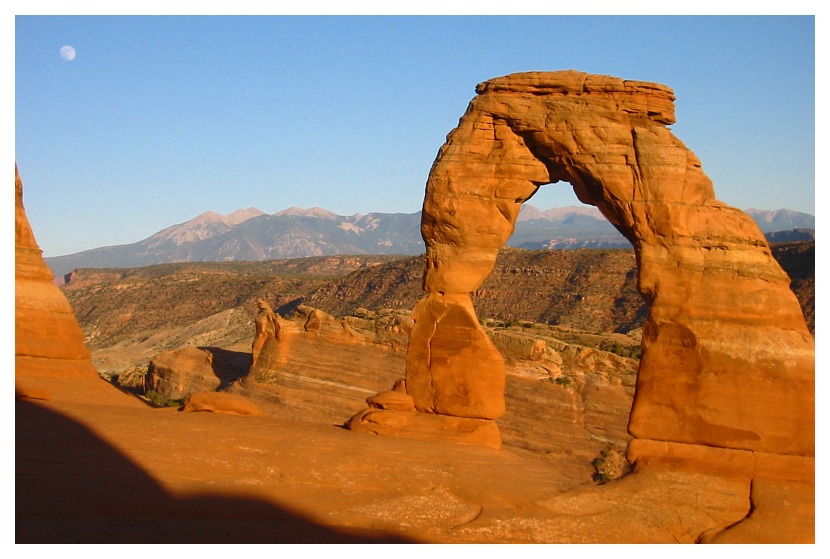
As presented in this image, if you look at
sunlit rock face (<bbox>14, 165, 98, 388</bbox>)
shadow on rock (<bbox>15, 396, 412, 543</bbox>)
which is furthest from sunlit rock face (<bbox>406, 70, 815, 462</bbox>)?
sunlit rock face (<bbox>14, 165, 98, 388</bbox>)

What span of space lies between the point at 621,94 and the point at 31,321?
12034 millimetres

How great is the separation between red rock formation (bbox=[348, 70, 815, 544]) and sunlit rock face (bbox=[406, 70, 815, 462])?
0.02 m

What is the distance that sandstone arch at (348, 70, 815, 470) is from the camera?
44.8ft

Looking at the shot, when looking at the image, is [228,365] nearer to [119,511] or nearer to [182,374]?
[182,374]

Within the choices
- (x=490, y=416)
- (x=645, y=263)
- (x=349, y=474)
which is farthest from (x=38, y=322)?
(x=645, y=263)

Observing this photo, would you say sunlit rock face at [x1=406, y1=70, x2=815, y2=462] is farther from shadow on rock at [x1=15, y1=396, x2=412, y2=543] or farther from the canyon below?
shadow on rock at [x1=15, y1=396, x2=412, y2=543]

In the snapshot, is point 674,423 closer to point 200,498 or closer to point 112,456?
point 200,498

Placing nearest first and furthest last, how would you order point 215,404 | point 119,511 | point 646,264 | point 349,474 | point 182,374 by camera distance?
point 119,511, point 349,474, point 646,264, point 215,404, point 182,374

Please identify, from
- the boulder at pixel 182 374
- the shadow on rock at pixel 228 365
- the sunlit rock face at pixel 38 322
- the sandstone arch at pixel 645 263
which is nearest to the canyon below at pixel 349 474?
the sunlit rock face at pixel 38 322

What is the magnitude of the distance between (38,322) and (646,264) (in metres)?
11.8

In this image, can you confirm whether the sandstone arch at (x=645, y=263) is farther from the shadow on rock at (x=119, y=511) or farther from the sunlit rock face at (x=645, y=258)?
the shadow on rock at (x=119, y=511)

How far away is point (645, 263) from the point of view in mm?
14602

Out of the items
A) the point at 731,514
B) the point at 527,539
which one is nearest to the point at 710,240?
the point at 731,514

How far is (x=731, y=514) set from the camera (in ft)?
41.9
